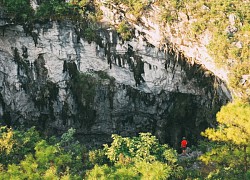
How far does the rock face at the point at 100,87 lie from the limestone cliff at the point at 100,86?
5 centimetres

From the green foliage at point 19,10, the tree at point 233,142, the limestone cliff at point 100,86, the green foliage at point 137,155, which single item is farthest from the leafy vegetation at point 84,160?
the green foliage at point 19,10

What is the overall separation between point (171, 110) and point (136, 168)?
32.1 feet

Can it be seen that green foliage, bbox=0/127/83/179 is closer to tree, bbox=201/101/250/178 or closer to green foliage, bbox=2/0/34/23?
tree, bbox=201/101/250/178

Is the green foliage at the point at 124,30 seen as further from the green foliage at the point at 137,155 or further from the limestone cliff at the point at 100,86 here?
the green foliage at the point at 137,155

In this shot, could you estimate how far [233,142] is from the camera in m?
10.5

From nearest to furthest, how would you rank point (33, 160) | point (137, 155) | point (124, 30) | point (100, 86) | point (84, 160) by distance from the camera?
point (33, 160) → point (137, 155) → point (84, 160) → point (124, 30) → point (100, 86)

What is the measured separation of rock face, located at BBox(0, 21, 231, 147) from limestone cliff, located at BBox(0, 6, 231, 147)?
55 mm

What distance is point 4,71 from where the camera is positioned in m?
18.1

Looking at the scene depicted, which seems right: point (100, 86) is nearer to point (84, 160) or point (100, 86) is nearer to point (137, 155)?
point (84, 160)

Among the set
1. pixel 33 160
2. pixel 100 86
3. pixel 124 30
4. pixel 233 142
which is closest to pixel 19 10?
pixel 124 30

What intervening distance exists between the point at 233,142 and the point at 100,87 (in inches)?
386

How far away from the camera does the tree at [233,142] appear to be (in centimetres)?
1032

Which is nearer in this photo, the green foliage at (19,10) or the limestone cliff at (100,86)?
the green foliage at (19,10)

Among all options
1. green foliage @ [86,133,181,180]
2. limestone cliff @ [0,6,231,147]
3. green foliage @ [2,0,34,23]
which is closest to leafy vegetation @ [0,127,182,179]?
green foliage @ [86,133,181,180]
